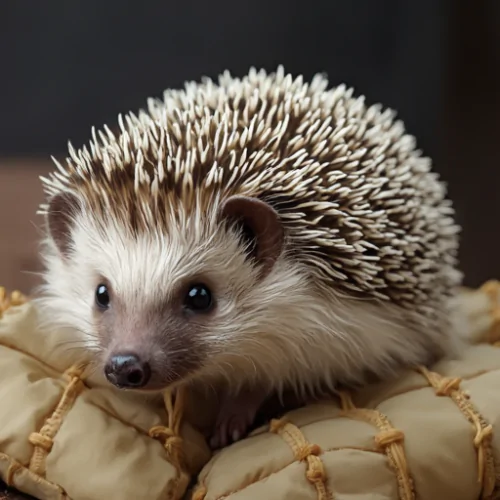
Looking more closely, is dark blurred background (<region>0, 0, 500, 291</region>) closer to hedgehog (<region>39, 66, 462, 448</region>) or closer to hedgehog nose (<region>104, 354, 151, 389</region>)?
hedgehog (<region>39, 66, 462, 448</region>)

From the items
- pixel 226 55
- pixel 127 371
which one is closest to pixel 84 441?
pixel 127 371

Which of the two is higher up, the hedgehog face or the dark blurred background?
the dark blurred background

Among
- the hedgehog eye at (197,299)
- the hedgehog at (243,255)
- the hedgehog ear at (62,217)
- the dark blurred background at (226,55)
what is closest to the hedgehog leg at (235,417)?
the hedgehog at (243,255)

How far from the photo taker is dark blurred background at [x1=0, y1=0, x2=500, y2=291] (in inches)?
116

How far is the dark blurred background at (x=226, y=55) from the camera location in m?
2.95

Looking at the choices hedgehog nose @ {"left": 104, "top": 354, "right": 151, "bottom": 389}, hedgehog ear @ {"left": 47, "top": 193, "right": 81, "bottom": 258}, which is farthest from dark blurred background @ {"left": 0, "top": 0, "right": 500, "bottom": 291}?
hedgehog nose @ {"left": 104, "top": 354, "right": 151, "bottom": 389}

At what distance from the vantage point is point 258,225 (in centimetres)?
141

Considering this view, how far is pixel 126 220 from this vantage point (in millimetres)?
1402

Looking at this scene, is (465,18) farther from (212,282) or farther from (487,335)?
(212,282)

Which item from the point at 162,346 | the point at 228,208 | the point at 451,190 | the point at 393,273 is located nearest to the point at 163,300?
the point at 162,346

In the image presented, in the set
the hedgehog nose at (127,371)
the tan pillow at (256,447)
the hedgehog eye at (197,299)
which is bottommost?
the tan pillow at (256,447)

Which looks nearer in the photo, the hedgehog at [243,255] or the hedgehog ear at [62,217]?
the hedgehog at [243,255]

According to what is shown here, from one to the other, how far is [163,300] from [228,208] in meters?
0.20

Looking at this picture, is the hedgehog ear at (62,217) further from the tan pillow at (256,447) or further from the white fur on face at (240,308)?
the tan pillow at (256,447)
